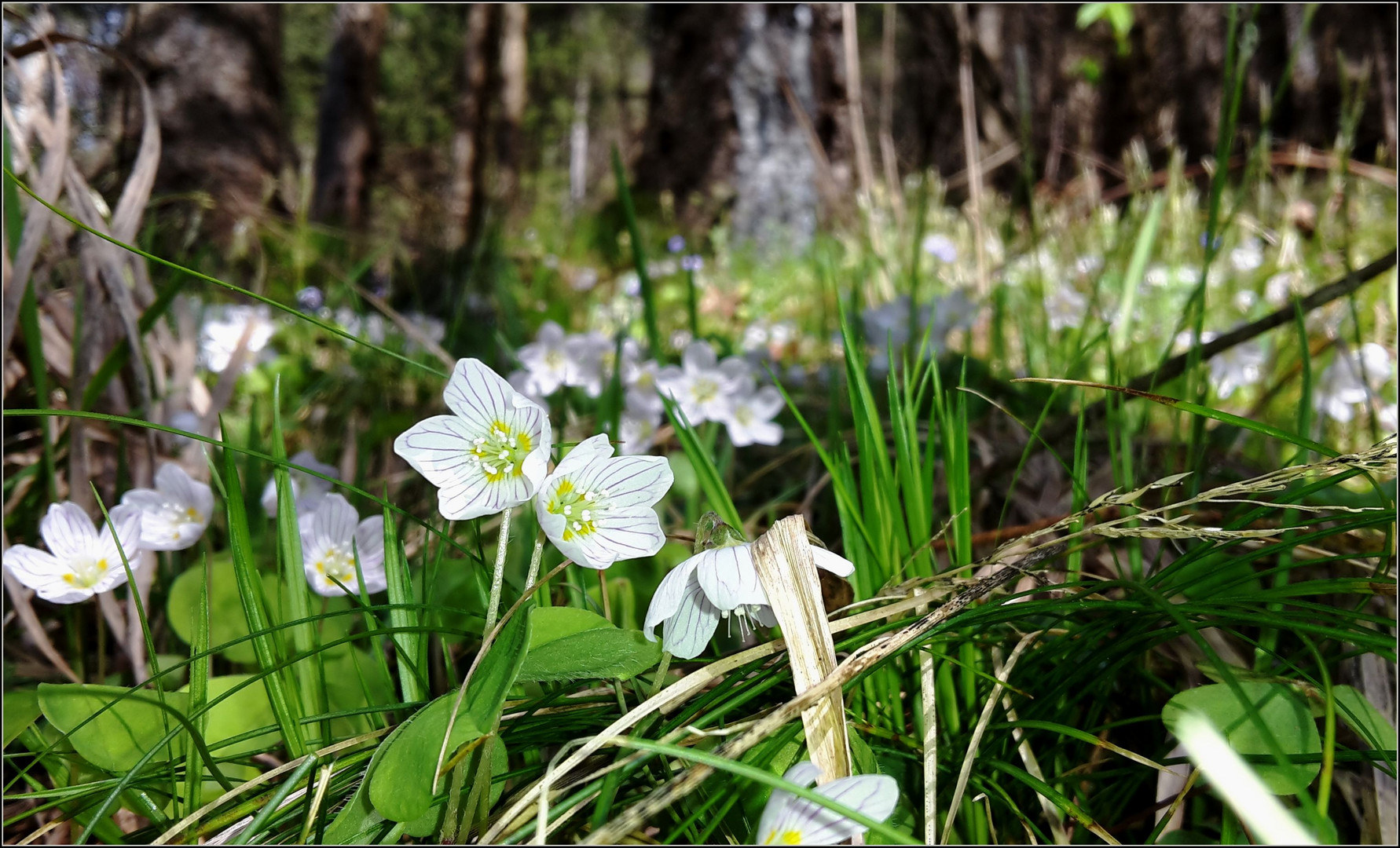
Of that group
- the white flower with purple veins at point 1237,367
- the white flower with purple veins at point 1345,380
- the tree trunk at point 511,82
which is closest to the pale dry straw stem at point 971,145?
the white flower with purple veins at point 1237,367

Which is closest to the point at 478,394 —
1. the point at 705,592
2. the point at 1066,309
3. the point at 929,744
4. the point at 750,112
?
the point at 705,592

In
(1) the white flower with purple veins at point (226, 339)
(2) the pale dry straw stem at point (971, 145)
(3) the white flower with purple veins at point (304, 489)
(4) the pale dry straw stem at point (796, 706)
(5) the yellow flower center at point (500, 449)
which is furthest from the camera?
(2) the pale dry straw stem at point (971, 145)

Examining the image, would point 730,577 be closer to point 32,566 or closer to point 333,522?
point 333,522

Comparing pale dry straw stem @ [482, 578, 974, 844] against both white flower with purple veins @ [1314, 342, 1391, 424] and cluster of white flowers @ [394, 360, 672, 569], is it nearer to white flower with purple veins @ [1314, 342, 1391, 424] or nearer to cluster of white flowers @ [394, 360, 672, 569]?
cluster of white flowers @ [394, 360, 672, 569]

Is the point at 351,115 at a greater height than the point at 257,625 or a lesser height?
greater

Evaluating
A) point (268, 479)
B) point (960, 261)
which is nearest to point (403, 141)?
point (960, 261)

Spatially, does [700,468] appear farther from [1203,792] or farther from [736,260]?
[736,260]

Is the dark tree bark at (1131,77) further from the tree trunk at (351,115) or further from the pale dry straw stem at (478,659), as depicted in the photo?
the tree trunk at (351,115)
